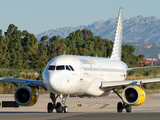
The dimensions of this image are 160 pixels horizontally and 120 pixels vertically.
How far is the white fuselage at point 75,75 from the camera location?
22.6m

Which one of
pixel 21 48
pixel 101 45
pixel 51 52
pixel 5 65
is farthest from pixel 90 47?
pixel 5 65

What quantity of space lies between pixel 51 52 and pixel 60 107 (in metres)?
76.2

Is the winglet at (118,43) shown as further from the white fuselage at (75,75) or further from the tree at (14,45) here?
the tree at (14,45)

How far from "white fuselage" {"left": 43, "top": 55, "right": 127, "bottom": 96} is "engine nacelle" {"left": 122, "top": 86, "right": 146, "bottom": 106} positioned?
2.93 metres

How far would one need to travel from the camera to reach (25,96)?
86.9 ft

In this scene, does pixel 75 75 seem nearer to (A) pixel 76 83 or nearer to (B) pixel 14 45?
(A) pixel 76 83

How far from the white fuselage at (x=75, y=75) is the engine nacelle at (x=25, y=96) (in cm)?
304

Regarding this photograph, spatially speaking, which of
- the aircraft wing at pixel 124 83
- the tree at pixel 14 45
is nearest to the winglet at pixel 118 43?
the aircraft wing at pixel 124 83

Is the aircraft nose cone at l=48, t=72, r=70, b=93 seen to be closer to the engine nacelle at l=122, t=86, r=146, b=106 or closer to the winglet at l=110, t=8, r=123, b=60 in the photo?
the engine nacelle at l=122, t=86, r=146, b=106

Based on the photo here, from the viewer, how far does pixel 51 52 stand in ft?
331

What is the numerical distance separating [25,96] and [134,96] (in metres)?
8.12

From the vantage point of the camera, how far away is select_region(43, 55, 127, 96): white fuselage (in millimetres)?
22641

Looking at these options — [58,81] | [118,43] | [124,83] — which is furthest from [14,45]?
[58,81]

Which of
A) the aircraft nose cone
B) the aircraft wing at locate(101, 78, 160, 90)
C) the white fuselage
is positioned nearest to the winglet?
the white fuselage
